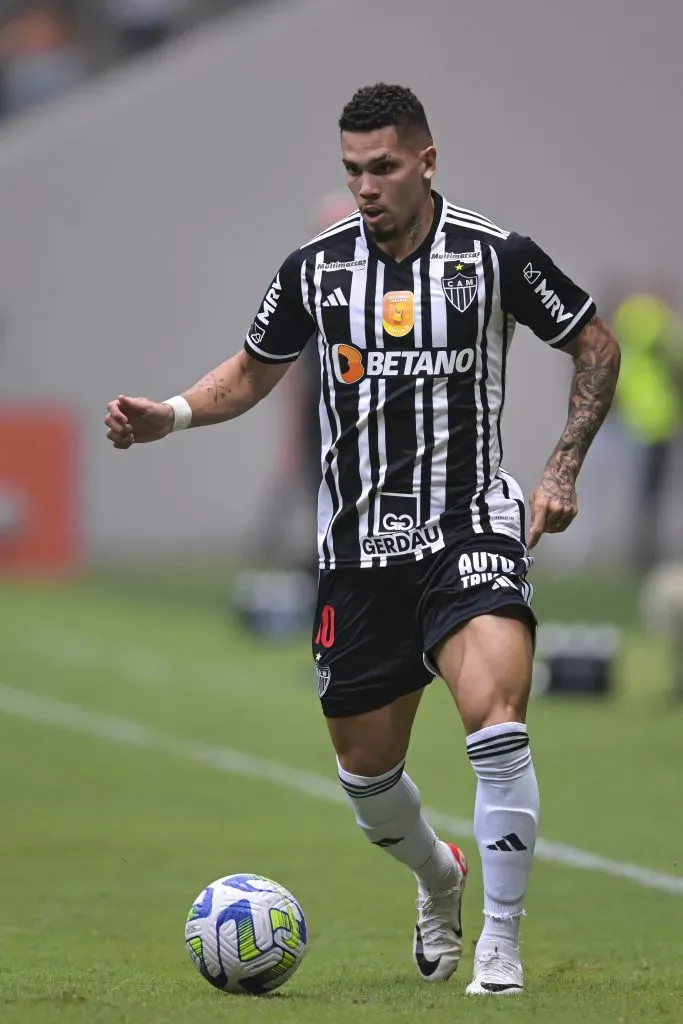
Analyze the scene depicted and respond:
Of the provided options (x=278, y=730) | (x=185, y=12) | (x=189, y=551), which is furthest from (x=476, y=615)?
(x=185, y=12)

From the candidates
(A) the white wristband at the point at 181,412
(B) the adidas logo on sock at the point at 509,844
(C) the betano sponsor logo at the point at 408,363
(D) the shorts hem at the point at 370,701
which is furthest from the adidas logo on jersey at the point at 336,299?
(B) the adidas logo on sock at the point at 509,844

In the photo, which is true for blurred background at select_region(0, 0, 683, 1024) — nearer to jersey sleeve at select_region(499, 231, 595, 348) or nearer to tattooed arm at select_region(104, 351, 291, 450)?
tattooed arm at select_region(104, 351, 291, 450)

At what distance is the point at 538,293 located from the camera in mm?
5738

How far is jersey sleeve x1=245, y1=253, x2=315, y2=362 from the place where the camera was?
594cm

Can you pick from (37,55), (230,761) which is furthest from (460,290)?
(37,55)

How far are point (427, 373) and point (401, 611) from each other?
67 cm

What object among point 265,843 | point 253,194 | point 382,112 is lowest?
point 265,843

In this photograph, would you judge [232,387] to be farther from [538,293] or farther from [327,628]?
[538,293]

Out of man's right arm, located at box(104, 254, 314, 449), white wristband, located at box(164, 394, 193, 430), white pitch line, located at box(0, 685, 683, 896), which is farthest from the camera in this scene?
white pitch line, located at box(0, 685, 683, 896)

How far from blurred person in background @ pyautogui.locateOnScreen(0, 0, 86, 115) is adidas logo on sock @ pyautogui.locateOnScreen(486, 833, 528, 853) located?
2230cm

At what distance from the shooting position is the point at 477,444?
5.74 meters

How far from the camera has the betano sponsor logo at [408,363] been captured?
18.7ft

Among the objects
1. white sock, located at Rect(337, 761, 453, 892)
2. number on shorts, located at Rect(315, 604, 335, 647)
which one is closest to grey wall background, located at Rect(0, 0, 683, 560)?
white sock, located at Rect(337, 761, 453, 892)

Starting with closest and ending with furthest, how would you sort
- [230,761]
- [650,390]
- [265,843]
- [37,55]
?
1. [265,843]
2. [230,761]
3. [650,390]
4. [37,55]
